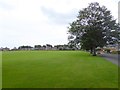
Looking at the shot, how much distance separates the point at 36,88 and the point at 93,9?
4089 centimetres

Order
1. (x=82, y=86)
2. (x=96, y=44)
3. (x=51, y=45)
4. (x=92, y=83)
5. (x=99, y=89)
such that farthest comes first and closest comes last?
(x=51, y=45)
(x=96, y=44)
(x=92, y=83)
(x=82, y=86)
(x=99, y=89)

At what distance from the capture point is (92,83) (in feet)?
37.7

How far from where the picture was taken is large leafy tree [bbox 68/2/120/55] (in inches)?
1864

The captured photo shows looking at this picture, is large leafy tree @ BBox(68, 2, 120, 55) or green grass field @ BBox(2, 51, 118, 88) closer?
green grass field @ BBox(2, 51, 118, 88)

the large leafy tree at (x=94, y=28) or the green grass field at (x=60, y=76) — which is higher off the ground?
the large leafy tree at (x=94, y=28)

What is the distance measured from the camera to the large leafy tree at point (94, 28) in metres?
47.3

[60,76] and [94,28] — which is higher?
[94,28]

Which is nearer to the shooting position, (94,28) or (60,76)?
(60,76)

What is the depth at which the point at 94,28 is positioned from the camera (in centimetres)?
4772

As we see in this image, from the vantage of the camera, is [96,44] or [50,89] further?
[96,44]

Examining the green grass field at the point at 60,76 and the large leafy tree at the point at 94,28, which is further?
the large leafy tree at the point at 94,28

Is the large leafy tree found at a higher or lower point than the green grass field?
higher

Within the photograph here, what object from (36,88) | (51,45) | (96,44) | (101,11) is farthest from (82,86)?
(51,45)

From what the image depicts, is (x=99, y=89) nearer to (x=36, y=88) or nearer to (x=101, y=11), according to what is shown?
(x=36, y=88)
